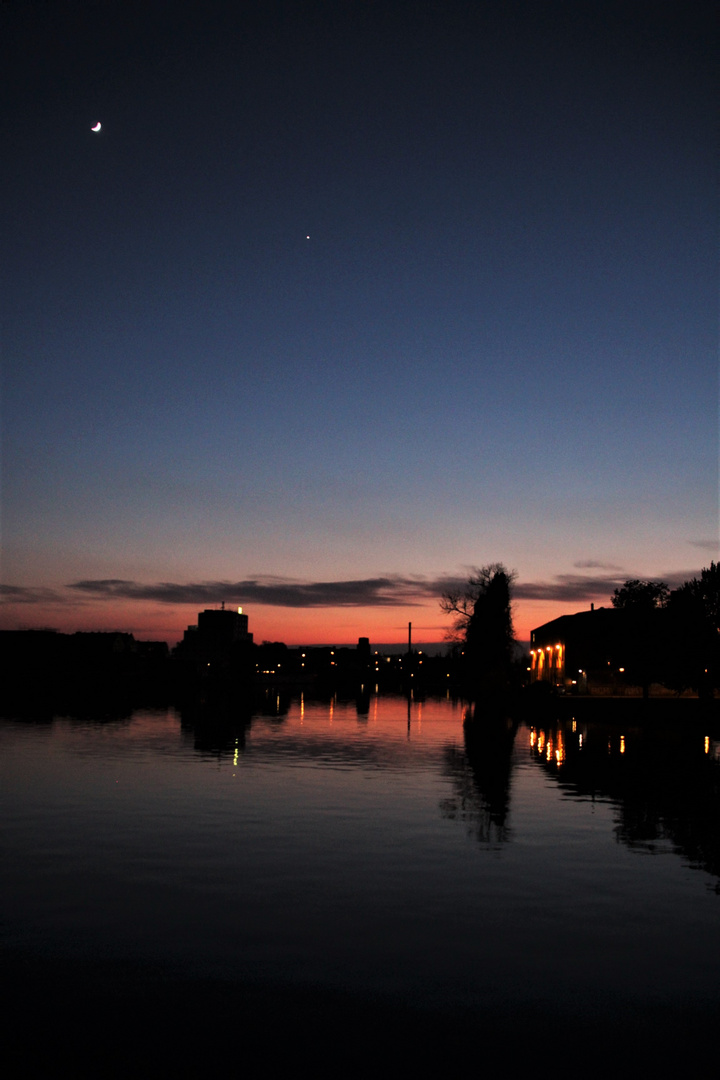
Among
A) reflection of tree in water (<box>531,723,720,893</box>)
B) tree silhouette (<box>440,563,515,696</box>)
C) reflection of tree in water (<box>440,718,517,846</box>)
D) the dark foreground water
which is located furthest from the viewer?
tree silhouette (<box>440,563,515,696</box>)

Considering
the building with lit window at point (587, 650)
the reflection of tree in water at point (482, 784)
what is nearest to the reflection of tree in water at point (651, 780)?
the reflection of tree in water at point (482, 784)

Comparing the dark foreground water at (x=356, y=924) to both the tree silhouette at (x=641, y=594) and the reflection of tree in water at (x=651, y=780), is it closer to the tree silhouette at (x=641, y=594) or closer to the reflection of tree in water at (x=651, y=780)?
the reflection of tree in water at (x=651, y=780)

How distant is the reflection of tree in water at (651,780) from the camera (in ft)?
56.6

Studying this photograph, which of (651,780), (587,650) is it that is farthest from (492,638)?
(651,780)

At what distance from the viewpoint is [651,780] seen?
26375 mm

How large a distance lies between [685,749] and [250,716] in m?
29.9

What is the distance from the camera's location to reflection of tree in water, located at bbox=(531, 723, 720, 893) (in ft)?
56.6

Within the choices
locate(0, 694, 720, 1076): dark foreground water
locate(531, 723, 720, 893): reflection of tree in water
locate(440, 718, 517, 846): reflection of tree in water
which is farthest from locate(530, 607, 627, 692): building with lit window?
locate(0, 694, 720, 1076): dark foreground water

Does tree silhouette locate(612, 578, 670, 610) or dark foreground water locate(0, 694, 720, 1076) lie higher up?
tree silhouette locate(612, 578, 670, 610)

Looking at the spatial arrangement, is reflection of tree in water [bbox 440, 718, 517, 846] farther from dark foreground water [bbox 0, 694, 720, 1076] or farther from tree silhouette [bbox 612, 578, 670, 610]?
tree silhouette [bbox 612, 578, 670, 610]

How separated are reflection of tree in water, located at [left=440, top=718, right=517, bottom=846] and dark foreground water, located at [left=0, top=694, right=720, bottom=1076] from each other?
5.8 inches

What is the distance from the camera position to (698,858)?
50.9 feet

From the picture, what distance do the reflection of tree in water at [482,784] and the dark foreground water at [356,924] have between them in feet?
0.49

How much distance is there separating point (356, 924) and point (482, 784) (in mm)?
14671
